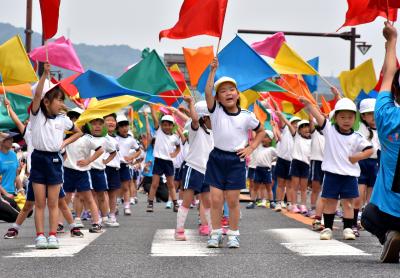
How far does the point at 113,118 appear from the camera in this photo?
15.6 meters

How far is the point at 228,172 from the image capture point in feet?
31.7

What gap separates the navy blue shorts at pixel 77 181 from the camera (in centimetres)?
1246

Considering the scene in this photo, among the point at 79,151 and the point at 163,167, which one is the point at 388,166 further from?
the point at 163,167

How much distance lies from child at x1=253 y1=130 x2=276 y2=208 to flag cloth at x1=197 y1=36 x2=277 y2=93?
629 centimetres

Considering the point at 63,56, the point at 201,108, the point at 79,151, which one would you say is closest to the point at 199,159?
the point at 201,108

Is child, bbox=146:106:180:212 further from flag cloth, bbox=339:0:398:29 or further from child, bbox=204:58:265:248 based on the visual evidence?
child, bbox=204:58:265:248

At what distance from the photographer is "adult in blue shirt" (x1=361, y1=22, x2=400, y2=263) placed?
6531 millimetres

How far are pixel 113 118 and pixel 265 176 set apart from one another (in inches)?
203

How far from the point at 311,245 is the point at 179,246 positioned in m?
1.39

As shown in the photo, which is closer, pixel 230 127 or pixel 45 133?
pixel 45 133

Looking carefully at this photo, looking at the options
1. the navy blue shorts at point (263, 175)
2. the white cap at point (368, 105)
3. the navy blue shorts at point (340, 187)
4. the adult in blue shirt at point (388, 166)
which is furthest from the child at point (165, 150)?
the adult in blue shirt at point (388, 166)

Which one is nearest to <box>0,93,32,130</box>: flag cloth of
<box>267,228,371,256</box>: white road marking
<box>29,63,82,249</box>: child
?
<box>267,228,371,256</box>: white road marking

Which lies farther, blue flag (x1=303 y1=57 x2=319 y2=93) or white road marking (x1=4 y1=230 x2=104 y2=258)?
blue flag (x1=303 y1=57 x2=319 y2=93)

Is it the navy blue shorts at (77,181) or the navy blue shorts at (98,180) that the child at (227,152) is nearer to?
the navy blue shorts at (77,181)
